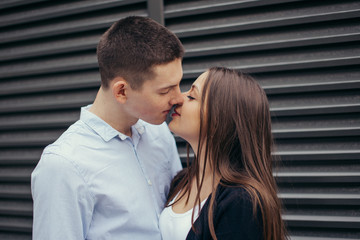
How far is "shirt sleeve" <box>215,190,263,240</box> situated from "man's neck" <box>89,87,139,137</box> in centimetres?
82

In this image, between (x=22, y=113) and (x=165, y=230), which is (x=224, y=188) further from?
(x=22, y=113)

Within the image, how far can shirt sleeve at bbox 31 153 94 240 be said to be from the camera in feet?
4.70

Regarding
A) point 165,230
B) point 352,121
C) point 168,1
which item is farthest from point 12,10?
point 352,121

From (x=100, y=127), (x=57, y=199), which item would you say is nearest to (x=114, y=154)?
(x=100, y=127)

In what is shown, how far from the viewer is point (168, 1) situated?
7.36ft

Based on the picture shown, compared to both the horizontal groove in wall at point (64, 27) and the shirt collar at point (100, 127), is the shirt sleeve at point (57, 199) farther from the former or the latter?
the horizontal groove in wall at point (64, 27)

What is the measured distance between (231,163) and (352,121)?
101cm

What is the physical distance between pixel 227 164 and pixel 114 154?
0.69 m

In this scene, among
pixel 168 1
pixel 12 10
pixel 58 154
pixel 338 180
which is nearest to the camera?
pixel 58 154

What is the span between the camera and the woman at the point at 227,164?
4.69 ft

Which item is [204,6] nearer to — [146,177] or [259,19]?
[259,19]

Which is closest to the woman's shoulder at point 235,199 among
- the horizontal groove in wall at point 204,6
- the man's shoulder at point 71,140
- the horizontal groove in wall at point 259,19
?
the man's shoulder at point 71,140

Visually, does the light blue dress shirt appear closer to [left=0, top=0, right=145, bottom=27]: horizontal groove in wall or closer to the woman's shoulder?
the woman's shoulder

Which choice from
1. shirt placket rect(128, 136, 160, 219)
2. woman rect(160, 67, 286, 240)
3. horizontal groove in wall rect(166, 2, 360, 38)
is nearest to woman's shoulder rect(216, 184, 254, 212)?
woman rect(160, 67, 286, 240)
